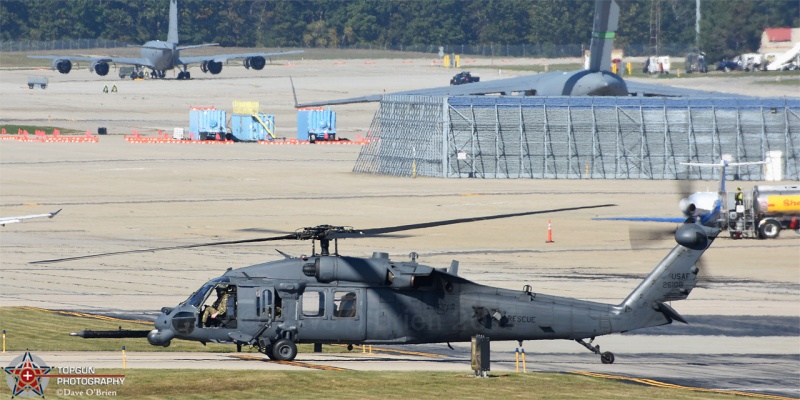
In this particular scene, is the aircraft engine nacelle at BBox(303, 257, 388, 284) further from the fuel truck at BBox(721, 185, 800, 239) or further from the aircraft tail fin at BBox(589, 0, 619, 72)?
the aircraft tail fin at BBox(589, 0, 619, 72)

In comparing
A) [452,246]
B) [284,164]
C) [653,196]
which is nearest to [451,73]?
[284,164]

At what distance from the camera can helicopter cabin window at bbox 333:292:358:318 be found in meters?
26.8

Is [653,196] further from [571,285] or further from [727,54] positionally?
[727,54]

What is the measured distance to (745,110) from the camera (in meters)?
74.3

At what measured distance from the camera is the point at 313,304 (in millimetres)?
26828

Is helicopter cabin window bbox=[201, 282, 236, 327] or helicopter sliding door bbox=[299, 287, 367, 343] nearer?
helicopter cabin window bbox=[201, 282, 236, 327]

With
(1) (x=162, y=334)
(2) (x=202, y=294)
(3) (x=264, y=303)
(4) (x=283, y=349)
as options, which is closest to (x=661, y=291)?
(4) (x=283, y=349)

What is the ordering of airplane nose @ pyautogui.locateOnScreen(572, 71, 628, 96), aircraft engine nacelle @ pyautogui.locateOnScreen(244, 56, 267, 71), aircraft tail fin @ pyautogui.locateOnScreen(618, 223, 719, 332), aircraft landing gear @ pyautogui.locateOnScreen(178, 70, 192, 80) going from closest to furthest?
aircraft tail fin @ pyautogui.locateOnScreen(618, 223, 719, 332), airplane nose @ pyautogui.locateOnScreen(572, 71, 628, 96), aircraft landing gear @ pyautogui.locateOnScreen(178, 70, 192, 80), aircraft engine nacelle @ pyautogui.locateOnScreen(244, 56, 267, 71)

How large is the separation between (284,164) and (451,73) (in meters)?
99.7

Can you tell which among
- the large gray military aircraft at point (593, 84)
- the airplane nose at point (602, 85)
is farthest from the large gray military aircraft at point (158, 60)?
the airplane nose at point (602, 85)

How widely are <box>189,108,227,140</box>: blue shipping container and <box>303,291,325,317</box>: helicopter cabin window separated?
7512cm

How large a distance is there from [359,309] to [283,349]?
5.67ft

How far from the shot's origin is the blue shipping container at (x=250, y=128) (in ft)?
333

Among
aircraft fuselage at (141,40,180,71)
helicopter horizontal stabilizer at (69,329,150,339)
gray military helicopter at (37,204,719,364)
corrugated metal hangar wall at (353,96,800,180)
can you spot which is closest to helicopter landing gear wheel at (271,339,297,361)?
gray military helicopter at (37,204,719,364)
